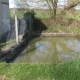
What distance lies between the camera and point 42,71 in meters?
5.35

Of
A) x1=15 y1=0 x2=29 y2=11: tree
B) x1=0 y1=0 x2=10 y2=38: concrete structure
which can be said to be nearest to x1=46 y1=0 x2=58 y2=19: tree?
x1=15 y1=0 x2=29 y2=11: tree

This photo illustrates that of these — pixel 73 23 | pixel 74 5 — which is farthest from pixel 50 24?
pixel 74 5

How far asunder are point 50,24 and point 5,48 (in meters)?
9.71

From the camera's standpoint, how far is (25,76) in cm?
527

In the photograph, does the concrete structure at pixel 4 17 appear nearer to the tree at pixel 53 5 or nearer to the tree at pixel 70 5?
the tree at pixel 53 5

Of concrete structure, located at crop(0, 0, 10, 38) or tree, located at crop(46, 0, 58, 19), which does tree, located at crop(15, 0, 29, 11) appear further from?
concrete structure, located at crop(0, 0, 10, 38)

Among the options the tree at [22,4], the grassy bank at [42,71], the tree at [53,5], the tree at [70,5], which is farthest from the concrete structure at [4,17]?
the tree at [22,4]

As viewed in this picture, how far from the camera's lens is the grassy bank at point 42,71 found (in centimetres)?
521

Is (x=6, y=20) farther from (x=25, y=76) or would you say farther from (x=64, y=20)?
(x=25, y=76)

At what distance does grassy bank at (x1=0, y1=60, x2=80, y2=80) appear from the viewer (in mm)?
5207

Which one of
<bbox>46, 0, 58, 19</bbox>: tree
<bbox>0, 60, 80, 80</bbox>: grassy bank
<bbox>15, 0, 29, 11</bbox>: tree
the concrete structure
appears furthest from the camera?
<bbox>15, 0, 29, 11</bbox>: tree

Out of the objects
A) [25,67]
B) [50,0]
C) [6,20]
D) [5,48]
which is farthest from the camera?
[50,0]

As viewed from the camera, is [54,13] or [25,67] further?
[54,13]

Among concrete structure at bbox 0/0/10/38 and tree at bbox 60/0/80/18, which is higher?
tree at bbox 60/0/80/18
